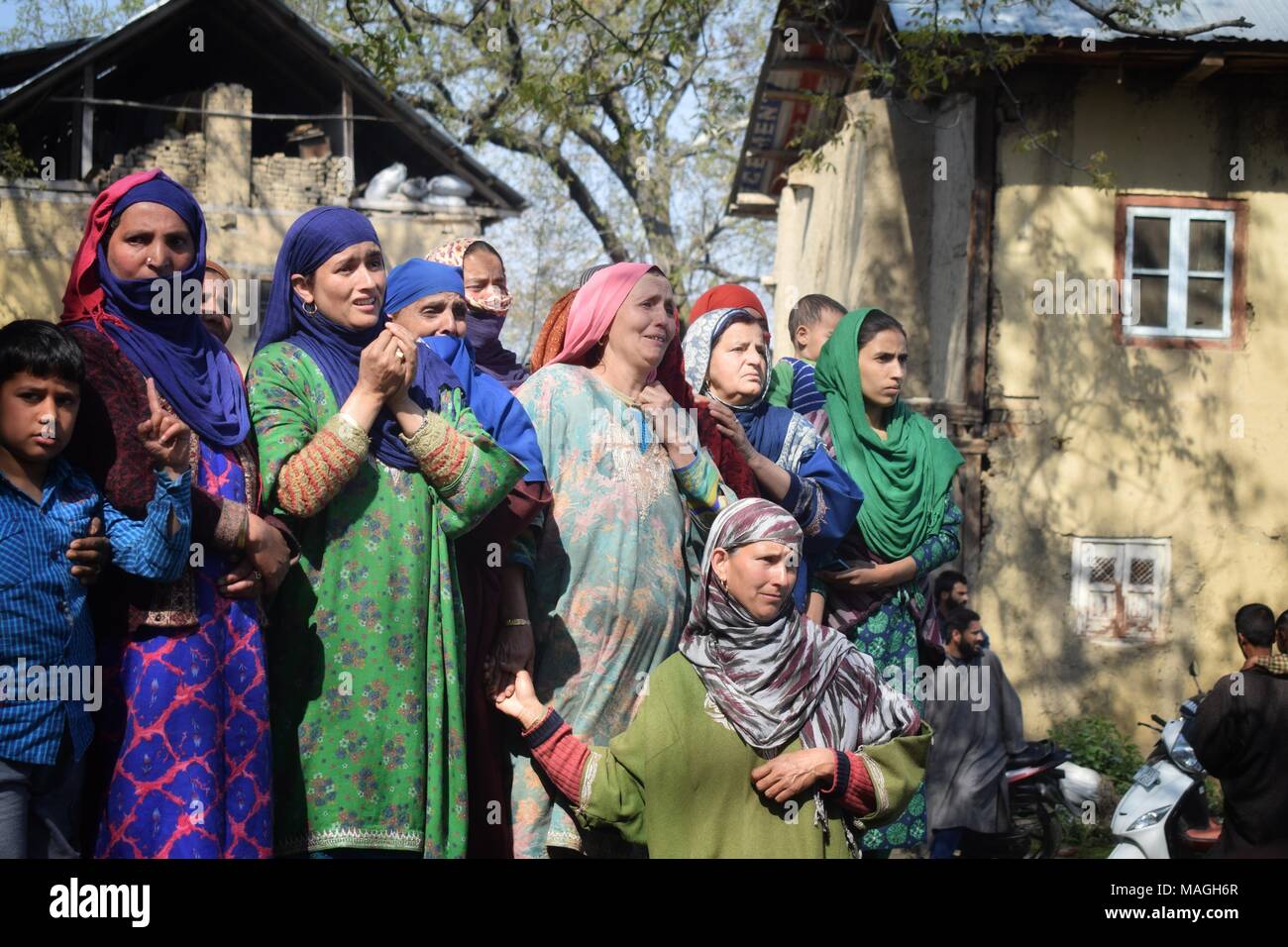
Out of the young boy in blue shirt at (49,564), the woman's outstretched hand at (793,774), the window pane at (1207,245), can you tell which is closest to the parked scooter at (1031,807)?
the window pane at (1207,245)

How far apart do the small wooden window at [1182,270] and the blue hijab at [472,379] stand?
7.06 metres

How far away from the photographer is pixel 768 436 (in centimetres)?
523

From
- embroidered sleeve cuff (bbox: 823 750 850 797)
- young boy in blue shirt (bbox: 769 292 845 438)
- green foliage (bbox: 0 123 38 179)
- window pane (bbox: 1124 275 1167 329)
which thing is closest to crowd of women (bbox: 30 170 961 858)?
embroidered sleeve cuff (bbox: 823 750 850 797)

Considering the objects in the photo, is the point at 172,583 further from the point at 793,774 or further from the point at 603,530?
the point at 793,774

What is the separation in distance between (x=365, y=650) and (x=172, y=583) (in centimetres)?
50

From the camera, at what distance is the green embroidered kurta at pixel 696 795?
12.5ft

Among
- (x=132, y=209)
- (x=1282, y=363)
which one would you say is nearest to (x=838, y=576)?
(x=132, y=209)

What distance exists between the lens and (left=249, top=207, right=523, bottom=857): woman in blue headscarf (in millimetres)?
3812

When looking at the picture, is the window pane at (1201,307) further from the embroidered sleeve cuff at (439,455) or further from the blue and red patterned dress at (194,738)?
the blue and red patterned dress at (194,738)

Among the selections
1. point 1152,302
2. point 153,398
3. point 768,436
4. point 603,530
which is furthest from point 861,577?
point 1152,302

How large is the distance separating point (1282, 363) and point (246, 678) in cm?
889
